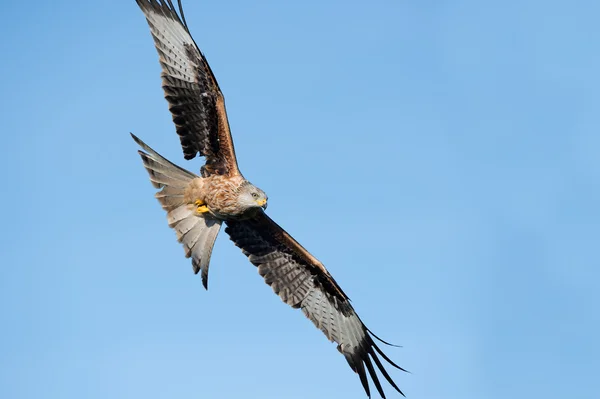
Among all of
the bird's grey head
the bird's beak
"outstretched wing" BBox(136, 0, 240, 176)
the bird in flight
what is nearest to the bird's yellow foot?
the bird in flight

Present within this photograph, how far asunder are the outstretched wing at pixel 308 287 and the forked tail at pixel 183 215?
648mm

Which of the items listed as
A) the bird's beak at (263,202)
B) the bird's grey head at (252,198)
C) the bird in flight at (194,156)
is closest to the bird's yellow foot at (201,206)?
the bird in flight at (194,156)

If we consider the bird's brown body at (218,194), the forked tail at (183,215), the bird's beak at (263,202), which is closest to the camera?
the bird's beak at (263,202)

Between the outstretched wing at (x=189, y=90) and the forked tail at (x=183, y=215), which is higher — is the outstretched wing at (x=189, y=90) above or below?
above

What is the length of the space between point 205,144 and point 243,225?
1341 mm

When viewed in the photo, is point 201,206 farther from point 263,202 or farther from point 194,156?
point 263,202

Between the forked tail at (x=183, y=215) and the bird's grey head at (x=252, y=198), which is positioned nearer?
the bird's grey head at (x=252, y=198)

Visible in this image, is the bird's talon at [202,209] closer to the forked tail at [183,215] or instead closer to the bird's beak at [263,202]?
the forked tail at [183,215]

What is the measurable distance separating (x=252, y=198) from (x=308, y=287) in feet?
6.38

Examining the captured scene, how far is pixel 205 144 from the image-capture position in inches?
478

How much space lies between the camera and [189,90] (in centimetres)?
1194

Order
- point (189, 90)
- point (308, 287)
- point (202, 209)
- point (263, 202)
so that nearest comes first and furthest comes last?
point (263, 202), point (189, 90), point (202, 209), point (308, 287)

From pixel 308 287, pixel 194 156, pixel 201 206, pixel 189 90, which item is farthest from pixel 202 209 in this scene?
pixel 308 287

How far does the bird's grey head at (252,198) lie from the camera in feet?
38.4
